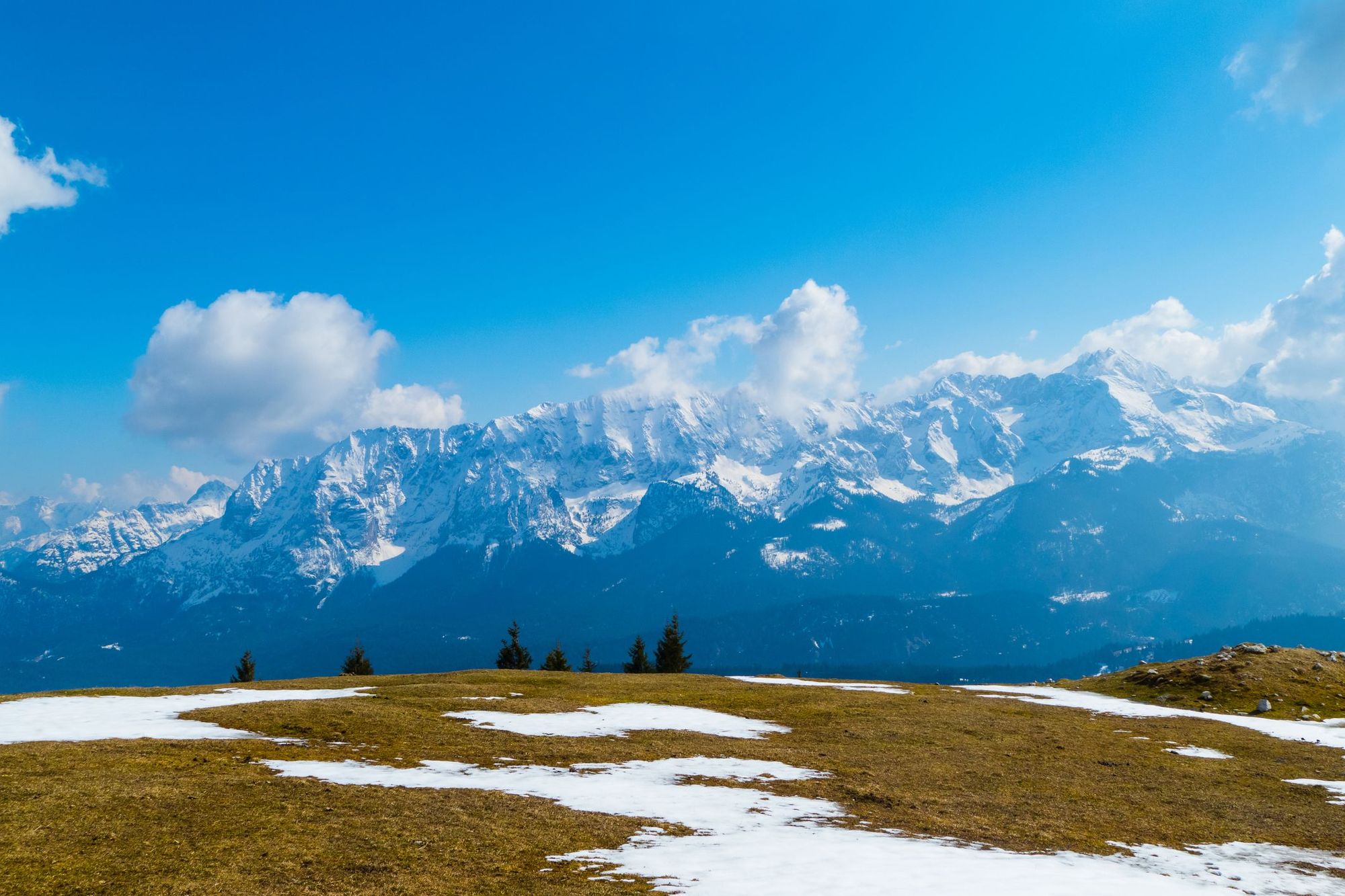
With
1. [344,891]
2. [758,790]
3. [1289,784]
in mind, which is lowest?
[1289,784]

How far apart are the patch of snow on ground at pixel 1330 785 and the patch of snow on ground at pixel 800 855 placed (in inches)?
410

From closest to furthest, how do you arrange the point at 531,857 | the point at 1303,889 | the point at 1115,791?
the point at 531,857 < the point at 1303,889 < the point at 1115,791

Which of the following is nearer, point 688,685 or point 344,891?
point 344,891

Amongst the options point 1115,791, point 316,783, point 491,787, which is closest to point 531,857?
point 491,787

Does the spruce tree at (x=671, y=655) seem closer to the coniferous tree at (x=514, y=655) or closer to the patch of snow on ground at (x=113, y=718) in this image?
the coniferous tree at (x=514, y=655)

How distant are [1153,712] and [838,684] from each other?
2715cm

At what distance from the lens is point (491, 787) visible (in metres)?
26.9

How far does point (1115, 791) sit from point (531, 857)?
89.1ft

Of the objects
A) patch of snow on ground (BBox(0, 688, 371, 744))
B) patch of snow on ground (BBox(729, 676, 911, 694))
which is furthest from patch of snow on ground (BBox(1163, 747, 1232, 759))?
patch of snow on ground (BBox(0, 688, 371, 744))

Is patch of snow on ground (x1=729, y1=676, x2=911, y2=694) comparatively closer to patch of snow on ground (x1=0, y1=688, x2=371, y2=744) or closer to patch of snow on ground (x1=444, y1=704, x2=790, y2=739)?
patch of snow on ground (x1=444, y1=704, x2=790, y2=739)

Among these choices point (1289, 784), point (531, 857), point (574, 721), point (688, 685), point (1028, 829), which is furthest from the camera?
point (688, 685)

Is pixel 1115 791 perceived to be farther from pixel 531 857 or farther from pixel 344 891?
pixel 344 891

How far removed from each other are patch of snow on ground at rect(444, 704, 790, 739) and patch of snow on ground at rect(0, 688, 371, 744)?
500 inches

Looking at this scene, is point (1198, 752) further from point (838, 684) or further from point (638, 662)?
point (638, 662)
